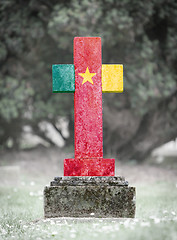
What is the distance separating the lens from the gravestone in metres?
4.11

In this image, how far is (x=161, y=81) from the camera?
10.1m

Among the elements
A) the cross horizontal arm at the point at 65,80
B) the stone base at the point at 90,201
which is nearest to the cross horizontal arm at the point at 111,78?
the cross horizontal arm at the point at 65,80

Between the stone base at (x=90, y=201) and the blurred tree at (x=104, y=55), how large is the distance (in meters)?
5.81

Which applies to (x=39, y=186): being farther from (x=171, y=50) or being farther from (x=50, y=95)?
(x=171, y=50)

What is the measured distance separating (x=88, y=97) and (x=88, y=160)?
2.84 feet

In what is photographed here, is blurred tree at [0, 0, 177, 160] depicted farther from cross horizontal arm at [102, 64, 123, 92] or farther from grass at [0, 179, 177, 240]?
cross horizontal arm at [102, 64, 123, 92]

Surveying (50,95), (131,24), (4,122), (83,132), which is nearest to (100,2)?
(131,24)

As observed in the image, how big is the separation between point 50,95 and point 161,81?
3.66 metres

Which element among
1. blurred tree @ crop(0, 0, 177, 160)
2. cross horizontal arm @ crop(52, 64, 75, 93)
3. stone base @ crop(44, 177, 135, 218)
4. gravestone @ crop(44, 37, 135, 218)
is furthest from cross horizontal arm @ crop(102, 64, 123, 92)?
blurred tree @ crop(0, 0, 177, 160)

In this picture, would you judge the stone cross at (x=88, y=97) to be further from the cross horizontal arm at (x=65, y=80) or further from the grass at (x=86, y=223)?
the grass at (x=86, y=223)

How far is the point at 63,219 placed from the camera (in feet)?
13.2

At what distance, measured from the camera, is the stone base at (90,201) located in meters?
4.11

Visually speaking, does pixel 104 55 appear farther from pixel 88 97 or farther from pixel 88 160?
pixel 88 160

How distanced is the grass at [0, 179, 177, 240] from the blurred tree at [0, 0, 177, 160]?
13.5 ft
